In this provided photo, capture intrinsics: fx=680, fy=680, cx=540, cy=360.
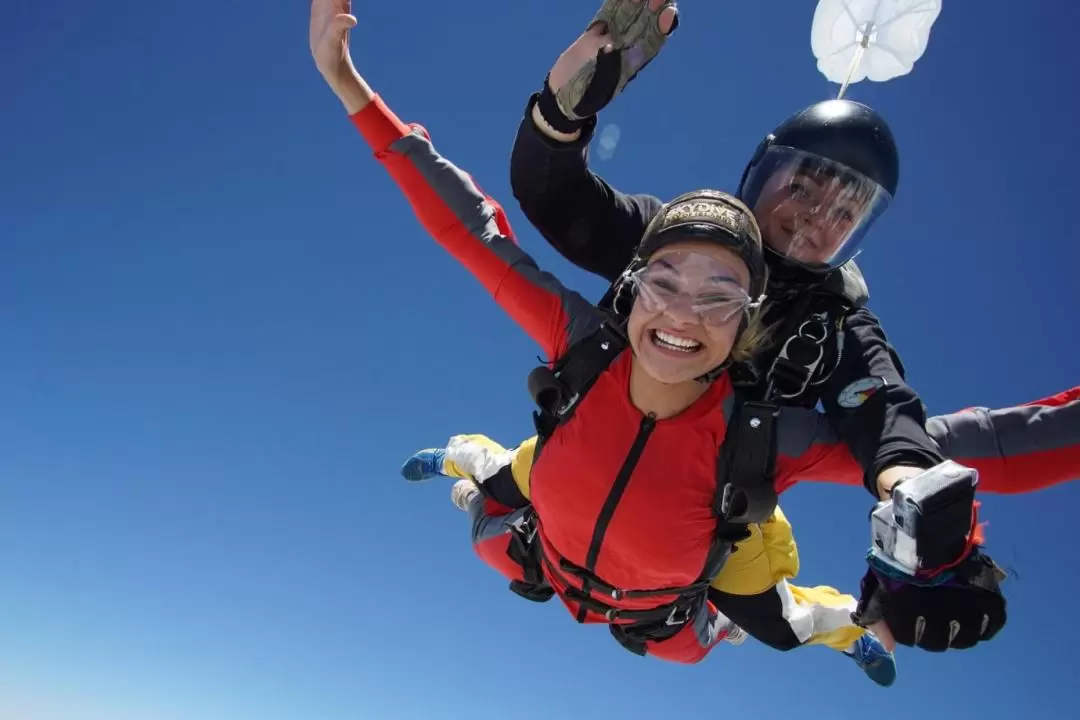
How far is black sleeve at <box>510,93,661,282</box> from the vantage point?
7.43 ft

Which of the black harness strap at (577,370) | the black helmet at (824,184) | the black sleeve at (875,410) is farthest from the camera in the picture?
the black helmet at (824,184)

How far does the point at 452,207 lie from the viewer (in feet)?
7.82

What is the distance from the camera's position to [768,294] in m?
2.33

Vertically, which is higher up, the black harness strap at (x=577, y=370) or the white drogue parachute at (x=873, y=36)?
the white drogue parachute at (x=873, y=36)

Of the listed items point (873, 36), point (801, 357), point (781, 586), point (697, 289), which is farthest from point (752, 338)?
point (873, 36)

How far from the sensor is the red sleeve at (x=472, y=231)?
2316 millimetres

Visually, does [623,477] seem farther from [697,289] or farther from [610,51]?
[610,51]

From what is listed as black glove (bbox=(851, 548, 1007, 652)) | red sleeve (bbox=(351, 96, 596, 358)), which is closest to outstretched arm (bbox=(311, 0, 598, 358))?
red sleeve (bbox=(351, 96, 596, 358))

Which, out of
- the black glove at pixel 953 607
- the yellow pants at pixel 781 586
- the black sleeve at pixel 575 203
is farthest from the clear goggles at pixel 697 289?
the yellow pants at pixel 781 586

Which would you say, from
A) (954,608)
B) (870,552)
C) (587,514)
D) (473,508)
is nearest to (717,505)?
(587,514)

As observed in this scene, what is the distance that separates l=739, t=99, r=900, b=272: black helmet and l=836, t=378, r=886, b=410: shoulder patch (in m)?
0.60

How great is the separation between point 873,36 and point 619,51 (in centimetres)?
168

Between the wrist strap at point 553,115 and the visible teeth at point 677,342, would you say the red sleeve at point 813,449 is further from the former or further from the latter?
the wrist strap at point 553,115

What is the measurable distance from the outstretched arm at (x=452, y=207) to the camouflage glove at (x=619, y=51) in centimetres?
55
